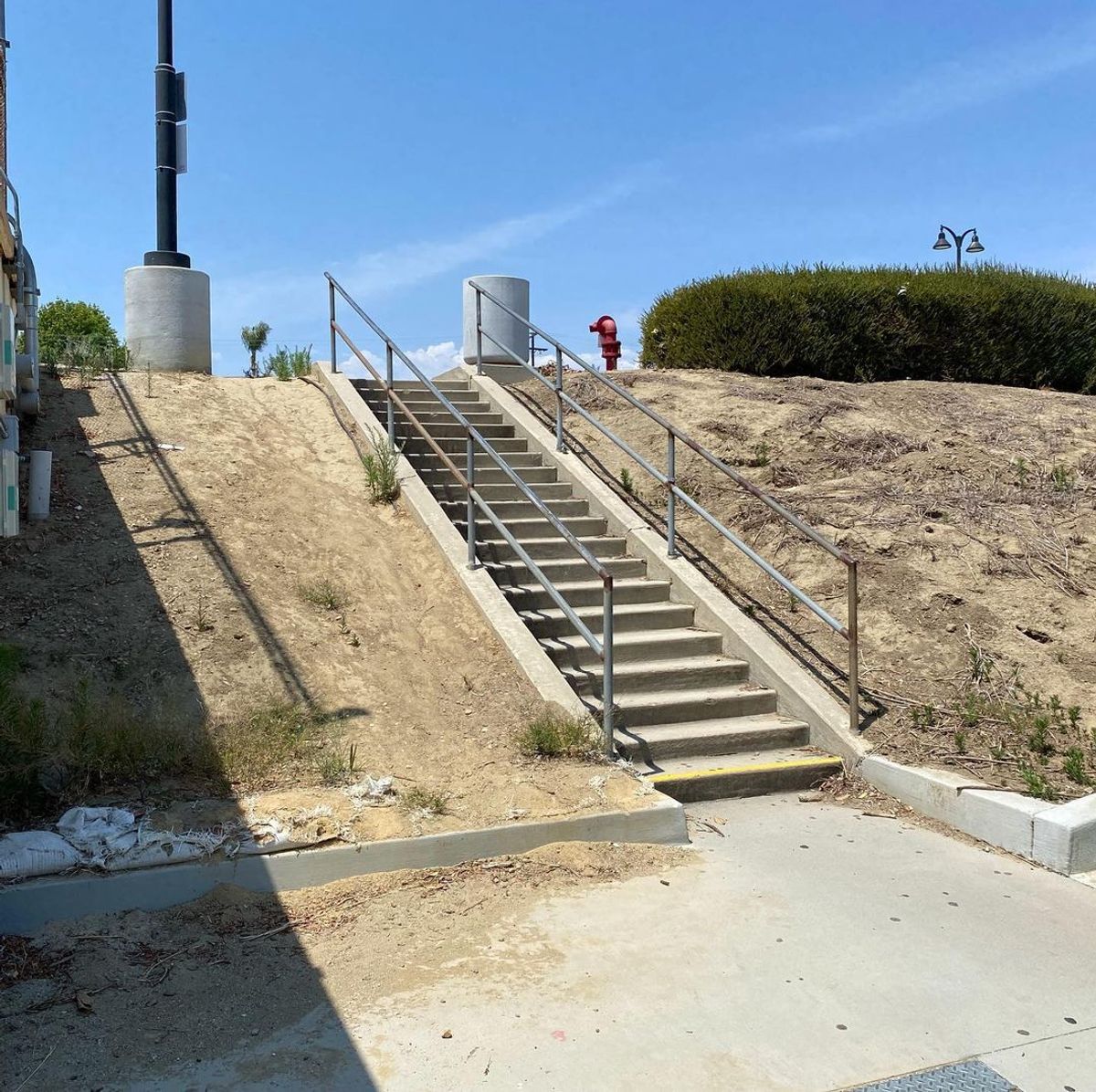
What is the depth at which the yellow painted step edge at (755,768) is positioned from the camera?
571cm

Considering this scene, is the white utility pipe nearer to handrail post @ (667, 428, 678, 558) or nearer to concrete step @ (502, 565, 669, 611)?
concrete step @ (502, 565, 669, 611)

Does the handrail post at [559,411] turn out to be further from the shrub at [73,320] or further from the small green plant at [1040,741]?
the shrub at [73,320]

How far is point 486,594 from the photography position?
23.5 feet

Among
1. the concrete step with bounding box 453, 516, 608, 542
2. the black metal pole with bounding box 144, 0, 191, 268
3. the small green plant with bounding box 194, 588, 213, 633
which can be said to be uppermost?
the black metal pole with bounding box 144, 0, 191, 268

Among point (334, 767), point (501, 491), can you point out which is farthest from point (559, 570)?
point (334, 767)

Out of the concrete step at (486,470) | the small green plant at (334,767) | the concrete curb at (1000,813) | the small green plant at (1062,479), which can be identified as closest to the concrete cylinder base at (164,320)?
the concrete step at (486,470)

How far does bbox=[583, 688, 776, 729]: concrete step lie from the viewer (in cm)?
635

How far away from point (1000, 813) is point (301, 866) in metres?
3.46

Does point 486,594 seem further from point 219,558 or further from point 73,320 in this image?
point 73,320

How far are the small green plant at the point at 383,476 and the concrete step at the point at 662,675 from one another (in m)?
2.60

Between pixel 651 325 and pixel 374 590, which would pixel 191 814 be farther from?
pixel 651 325

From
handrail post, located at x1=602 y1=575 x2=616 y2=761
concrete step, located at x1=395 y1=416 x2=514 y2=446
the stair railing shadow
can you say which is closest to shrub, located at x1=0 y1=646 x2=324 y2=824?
the stair railing shadow

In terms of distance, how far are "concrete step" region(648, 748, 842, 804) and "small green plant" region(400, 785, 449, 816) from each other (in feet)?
4.13

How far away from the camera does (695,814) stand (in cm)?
555
